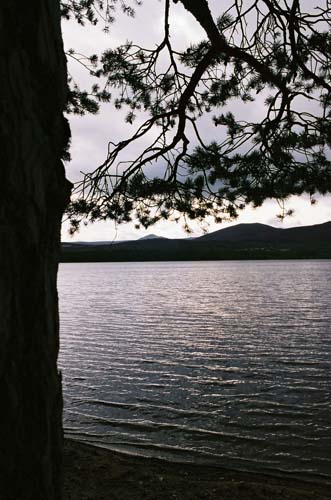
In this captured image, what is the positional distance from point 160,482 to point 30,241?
5.03 metres

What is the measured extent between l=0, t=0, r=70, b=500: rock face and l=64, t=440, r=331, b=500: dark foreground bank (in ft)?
11.9

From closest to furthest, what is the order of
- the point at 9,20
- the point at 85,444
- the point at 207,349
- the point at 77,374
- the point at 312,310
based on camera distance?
1. the point at 9,20
2. the point at 85,444
3. the point at 77,374
4. the point at 207,349
5. the point at 312,310

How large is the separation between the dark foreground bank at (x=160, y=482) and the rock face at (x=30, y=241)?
3.63m

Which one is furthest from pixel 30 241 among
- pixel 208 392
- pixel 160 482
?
pixel 208 392

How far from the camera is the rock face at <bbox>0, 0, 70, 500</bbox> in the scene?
5.77 feet

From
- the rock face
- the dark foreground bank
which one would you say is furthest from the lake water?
the rock face

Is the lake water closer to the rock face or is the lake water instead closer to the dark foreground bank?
the dark foreground bank

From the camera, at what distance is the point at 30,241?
1871mm

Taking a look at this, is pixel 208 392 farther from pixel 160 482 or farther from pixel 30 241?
pixel 30 241

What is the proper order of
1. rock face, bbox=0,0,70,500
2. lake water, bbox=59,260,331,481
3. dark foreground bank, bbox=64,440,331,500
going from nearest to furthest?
rock face, bbox=0,0,70,500, dark foreground bank, bbox=64,440,331,500, lake water, bbox=59,260,331,481

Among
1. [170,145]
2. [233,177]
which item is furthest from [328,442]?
[170,145]

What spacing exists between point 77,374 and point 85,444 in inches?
219

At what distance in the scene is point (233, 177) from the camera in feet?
21.1

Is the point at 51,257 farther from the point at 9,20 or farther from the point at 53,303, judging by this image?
the point at 9,20
